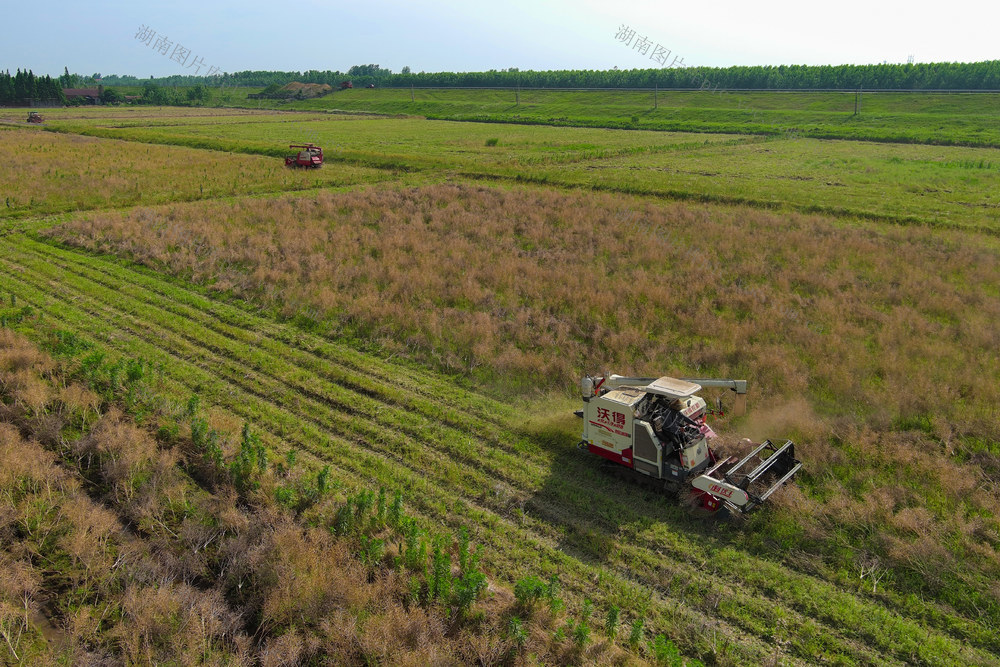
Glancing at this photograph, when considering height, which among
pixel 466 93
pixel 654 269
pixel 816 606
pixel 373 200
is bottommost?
pixel 816 606

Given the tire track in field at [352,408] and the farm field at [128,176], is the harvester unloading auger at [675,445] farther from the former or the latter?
the farm field at [128,176]

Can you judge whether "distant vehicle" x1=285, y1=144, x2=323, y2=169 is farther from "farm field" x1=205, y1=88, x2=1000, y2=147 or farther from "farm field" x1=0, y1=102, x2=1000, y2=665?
"farm field" x1=205, y1=88, x2=1000, y2=147

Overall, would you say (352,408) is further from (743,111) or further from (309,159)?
(743,111)

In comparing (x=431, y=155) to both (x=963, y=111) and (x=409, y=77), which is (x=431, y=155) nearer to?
(x=963, y=111)

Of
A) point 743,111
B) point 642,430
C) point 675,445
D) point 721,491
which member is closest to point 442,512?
point 642,430

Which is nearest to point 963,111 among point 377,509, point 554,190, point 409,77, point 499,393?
point 554,190

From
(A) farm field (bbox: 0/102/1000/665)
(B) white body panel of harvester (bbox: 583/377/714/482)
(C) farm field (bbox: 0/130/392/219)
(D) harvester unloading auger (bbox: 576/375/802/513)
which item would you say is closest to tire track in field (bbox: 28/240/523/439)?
(A) farm field (bbox: 0/102/1000/665)
